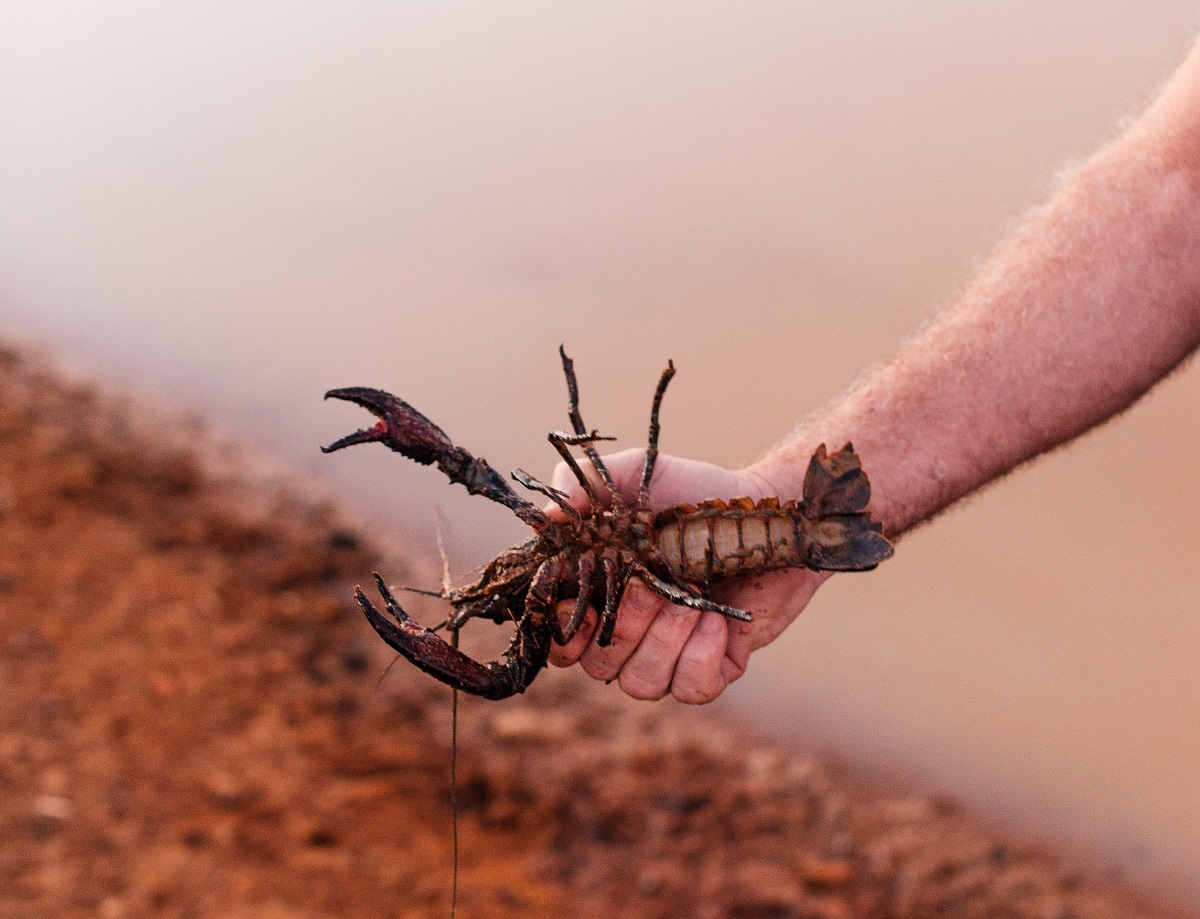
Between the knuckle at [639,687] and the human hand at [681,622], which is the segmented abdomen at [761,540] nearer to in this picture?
the human hand at [681,622]

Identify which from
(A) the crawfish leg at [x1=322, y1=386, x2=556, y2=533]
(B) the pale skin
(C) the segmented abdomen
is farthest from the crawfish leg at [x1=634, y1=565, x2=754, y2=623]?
(A) the crawfish leg at [x1=322, y1=386, x2=556, y2=533]

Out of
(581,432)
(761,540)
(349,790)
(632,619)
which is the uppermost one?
(581,432)

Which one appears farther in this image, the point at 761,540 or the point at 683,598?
the point at 761,540

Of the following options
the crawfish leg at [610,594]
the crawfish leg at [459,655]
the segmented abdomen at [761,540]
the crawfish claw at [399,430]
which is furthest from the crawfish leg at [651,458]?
the crawfish claw at [399,430]

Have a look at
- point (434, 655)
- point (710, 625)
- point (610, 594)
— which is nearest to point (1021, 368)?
point (710, 625)

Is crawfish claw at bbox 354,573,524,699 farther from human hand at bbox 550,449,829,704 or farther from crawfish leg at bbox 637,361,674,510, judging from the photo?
crawfish leg at bbox 637,361,674,510

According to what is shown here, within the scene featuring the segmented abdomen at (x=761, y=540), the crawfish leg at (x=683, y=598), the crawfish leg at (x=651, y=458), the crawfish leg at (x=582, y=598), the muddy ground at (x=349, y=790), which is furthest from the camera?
the muddy ground at (x=349, y=790)

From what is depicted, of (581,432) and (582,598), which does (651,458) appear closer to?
(581,432)
